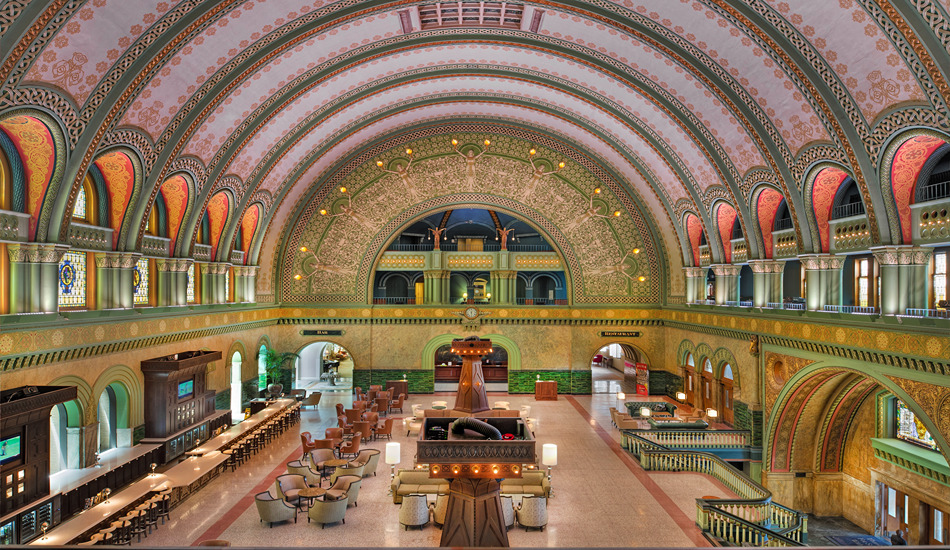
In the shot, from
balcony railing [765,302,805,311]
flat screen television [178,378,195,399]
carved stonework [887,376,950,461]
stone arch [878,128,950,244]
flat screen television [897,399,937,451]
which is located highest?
stone arch [878,128,950,244]

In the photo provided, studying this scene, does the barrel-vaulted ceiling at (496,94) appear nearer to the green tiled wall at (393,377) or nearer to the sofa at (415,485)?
the green tiled wall at (393,377)

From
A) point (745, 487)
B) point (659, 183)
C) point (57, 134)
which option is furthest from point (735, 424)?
point (57, 134)

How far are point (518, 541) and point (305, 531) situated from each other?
13.2ft

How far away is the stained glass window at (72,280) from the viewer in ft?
44.3

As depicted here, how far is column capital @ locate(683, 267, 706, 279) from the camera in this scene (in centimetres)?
2295

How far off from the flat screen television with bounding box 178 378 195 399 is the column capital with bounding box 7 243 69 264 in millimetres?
5736

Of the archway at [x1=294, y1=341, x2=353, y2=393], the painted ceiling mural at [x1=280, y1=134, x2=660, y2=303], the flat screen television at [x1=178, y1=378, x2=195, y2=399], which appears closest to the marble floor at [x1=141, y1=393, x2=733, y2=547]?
the flat screen television at [x1=178, y1=378, x2=195, y2=399]

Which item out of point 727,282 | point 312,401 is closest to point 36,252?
point 312,401

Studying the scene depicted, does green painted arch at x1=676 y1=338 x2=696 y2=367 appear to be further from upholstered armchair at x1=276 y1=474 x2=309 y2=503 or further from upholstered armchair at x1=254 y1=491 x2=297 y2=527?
upholstered armchair at x1=254 y1=491 x2=297 y2=527

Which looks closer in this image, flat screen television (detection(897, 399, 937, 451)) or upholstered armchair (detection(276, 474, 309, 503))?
upholstered armchair (detection(276, 474, 309, 503))

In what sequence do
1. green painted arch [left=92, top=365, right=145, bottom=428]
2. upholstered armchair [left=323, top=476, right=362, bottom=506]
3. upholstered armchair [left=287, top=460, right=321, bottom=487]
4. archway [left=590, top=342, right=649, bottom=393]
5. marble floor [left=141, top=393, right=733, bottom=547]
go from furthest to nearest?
archway [left=590, top=342, right=649, bottom=393] < green painted arch [left=92, top=365, right=145, bottom=428] < upholstered armchair [left=287, top=460, right=321, bottom=487] < upholstered armchair [left=323, top=476, right=362, bottom=506] < marble floor [left=141, top=393, right=733, bottom=547]

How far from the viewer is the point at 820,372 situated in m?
15.2

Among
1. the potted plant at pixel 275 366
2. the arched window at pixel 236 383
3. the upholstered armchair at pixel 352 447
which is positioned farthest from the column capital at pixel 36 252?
the potted plant at pixel 275 366

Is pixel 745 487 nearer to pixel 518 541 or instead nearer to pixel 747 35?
pixel 518 541
